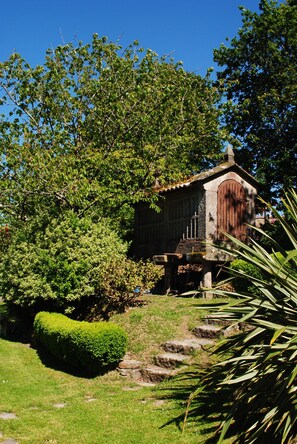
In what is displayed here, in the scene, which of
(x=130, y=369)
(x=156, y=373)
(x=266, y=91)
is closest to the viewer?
(x=156, y=373)

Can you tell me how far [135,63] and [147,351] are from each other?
475 inches

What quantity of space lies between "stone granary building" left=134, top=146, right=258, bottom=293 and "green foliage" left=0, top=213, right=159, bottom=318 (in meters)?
2.05

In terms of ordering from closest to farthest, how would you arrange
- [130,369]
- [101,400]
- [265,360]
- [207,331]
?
[265,360] → [101,400] → [130,369] → [207,331]

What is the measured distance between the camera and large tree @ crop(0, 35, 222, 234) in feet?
47.9

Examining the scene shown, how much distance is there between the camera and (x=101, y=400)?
770 centimetres

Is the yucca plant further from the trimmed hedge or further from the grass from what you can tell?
the trimmed hedge

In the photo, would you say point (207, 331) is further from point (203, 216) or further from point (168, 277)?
point (168, 277)

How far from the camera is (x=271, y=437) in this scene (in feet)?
16.7

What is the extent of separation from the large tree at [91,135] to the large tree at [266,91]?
5.04 meters

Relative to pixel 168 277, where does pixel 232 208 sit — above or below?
above

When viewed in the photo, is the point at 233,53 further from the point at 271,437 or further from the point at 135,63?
the point at 271,437

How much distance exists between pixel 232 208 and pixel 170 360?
25.0 feet

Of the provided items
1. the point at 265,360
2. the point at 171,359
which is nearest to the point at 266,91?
the point at 171,359

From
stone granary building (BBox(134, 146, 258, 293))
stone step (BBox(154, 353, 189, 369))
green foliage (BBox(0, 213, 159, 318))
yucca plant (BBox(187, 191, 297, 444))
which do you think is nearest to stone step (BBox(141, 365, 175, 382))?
stone step (BBox(154, 353, 189, 369))
